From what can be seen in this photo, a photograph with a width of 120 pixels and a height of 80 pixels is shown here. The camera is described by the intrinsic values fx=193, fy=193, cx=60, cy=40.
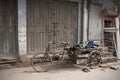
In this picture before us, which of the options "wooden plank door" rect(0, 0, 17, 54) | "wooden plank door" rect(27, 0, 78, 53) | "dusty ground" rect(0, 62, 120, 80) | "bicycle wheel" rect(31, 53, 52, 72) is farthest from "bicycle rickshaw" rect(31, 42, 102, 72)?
"wooden plank door" rect(0, 0, 17, 54)

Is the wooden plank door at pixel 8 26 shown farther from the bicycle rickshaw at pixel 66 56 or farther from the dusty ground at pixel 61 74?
the bicycle rickshaw at pixel 66 56

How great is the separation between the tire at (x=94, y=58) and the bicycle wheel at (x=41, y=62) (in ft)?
5.56

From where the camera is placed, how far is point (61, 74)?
6871 mm

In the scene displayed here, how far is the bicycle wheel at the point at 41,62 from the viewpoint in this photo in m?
7.53

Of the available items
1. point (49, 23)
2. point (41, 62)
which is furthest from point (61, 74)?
point (49, 23)

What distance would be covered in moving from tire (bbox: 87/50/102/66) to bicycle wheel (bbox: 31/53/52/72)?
5.56ft

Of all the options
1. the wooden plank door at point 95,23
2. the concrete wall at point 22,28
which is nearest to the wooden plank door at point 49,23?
the concrete wall at point 22,28

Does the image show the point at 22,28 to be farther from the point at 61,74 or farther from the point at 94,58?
the point at 94,58

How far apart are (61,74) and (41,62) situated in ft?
4.48

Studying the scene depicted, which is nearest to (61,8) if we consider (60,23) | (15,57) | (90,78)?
(60,23)

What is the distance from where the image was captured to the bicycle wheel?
296 inches

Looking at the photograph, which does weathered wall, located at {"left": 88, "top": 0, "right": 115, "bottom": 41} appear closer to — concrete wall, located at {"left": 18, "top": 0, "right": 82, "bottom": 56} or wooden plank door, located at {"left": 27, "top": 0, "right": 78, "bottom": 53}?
wooden plank door, located at {"left": 27, "top": 0, "right": 78, "bottom": 53}

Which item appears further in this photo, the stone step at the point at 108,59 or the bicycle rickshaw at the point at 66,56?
the stone step at the point at 108,59

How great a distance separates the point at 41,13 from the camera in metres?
8.35
